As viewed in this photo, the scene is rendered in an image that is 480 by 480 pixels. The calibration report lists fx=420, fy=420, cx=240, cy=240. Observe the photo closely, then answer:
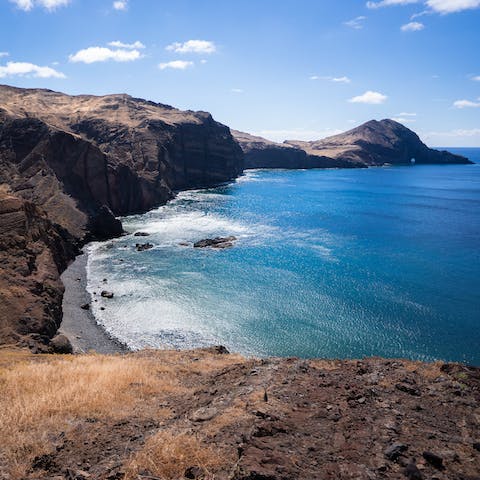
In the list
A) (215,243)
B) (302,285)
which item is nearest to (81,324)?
(302,285)

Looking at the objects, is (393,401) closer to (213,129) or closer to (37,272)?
(37,272)

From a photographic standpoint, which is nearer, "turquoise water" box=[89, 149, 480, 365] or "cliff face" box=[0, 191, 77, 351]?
"cliff face" box=[0, 191, 77, 351]

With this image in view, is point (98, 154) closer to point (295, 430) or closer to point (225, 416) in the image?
point (225, 416)

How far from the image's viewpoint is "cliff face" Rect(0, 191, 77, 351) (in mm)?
42438

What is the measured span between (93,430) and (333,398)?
393 inches

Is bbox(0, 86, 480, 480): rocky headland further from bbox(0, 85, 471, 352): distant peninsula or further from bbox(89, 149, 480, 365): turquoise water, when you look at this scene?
bbox(89, 149, 480, 365): turquoise water

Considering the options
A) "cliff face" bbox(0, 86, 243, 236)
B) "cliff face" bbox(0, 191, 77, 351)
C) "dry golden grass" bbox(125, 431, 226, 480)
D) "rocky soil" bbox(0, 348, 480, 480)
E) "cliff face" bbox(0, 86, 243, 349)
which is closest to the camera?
"rocky soil" bbox(0, 348, 480, 480)

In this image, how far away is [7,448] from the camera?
48.5 feet

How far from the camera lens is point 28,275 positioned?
52125 mm

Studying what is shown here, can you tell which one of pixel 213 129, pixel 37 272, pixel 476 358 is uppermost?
pixel 213 129

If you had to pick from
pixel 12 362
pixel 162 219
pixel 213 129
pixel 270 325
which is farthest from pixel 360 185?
pixel 12 362

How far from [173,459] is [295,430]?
4.38 m

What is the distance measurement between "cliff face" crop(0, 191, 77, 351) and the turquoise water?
260 inches

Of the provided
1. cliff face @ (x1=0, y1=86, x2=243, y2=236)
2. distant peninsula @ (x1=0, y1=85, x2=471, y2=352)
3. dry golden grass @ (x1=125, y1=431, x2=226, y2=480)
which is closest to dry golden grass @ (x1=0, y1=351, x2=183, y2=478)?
dry golden grass @ (x1=125, y1=431, x2=226, y2=480)
